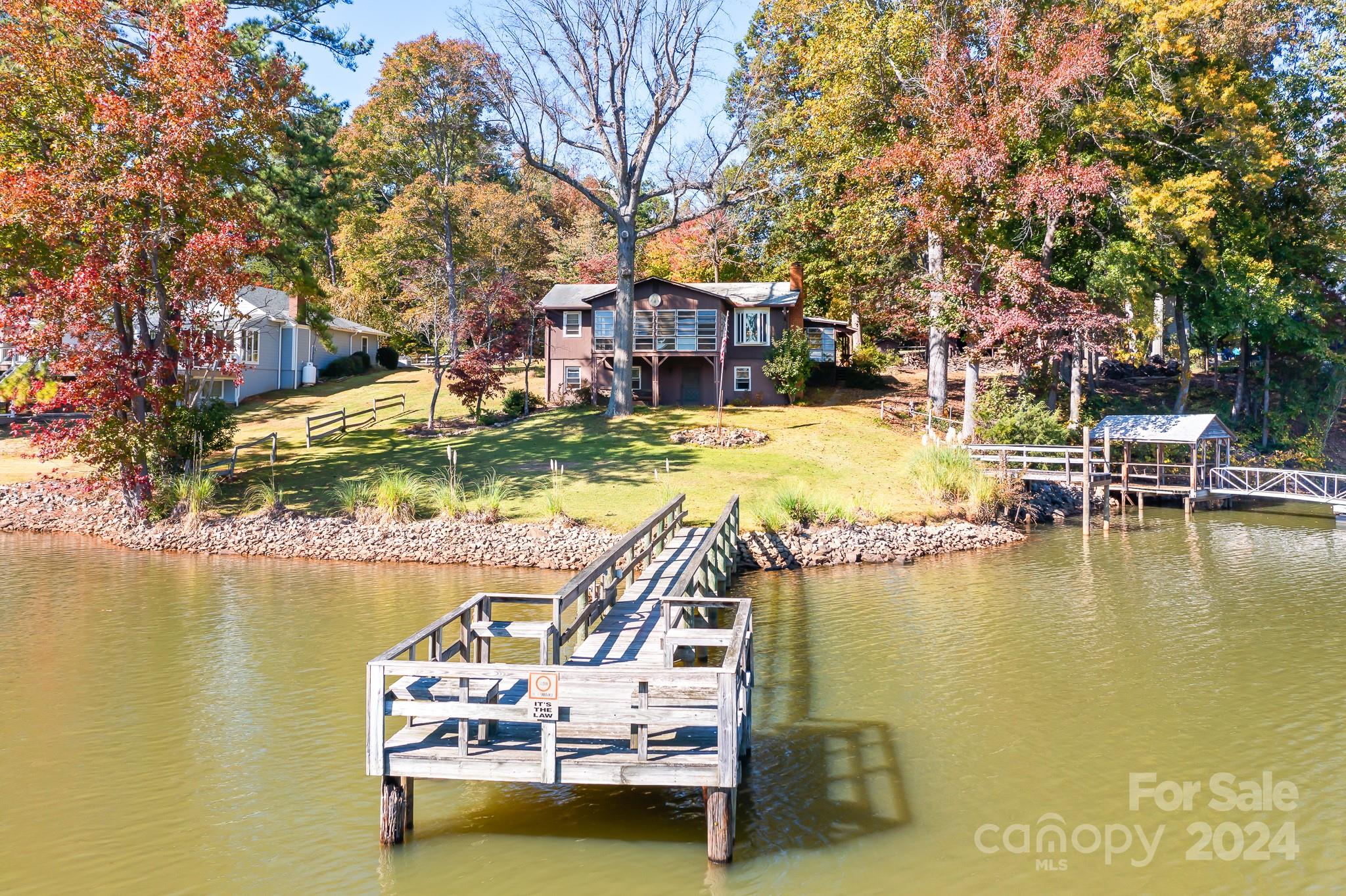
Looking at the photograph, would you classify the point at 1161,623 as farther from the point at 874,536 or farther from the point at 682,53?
the point at 682,53

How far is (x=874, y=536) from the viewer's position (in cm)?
2408

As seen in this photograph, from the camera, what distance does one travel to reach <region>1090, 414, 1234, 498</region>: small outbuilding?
32.6 m

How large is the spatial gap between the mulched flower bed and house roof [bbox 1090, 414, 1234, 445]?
511 inches

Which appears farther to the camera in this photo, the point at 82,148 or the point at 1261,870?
the point at 82,148

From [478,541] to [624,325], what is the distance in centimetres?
1836

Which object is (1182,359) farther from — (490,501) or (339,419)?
(339,419)

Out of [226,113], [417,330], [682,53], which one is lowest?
[417,330]

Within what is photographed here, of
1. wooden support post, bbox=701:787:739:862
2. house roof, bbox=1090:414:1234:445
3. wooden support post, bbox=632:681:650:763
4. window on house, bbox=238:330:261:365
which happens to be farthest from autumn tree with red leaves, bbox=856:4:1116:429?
window on house, bbox=238:330:261:365

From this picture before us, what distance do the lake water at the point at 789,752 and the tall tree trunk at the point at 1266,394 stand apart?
88.1 ft

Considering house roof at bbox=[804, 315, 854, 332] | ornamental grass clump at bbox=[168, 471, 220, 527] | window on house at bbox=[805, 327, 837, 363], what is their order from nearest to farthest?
ornamental grass clump at bbox=[168, 471, 220, 527]
house roof at bbox=[804, 315, 854, 332]
window on house at bbox=[805, 327, 837, 363]

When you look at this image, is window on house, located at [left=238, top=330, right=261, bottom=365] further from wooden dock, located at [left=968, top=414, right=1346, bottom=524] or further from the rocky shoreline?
wooden dock, located at [left=968, top=414, right=1346, bottom=524]

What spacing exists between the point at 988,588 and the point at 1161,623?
12.2ft

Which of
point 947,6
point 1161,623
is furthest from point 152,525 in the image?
point 947,6

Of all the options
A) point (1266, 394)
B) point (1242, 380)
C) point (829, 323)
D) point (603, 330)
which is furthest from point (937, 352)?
point (1266, 394)
